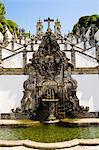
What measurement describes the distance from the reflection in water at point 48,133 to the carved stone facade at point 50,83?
6.63 ft

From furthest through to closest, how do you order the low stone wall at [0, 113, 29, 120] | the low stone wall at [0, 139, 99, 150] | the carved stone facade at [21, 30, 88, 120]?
the carved stone facade at [21, 30, 88, 120]
the low stone wall at [0, 113, 29, 120]
the low stone wall at [0, 139, 99, 150]

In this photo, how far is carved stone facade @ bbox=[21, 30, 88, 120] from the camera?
48.4ft

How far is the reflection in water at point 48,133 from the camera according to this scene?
1024cm

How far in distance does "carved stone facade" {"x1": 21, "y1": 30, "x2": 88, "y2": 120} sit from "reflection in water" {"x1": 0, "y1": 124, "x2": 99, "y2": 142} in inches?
79.6

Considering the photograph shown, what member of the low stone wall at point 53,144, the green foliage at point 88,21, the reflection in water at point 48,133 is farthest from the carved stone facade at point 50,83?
the green foliage at point 88,21

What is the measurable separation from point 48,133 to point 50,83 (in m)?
4.30

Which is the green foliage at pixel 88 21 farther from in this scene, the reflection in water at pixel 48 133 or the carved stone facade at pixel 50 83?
the reflection in water at pixel 48 133

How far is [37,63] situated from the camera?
15023 millimetres

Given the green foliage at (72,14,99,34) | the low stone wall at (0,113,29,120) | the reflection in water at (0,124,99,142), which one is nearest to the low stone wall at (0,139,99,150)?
the reflection in water at (0,124,99,142)

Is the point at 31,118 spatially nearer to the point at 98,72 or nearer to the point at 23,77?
the point at 23,77

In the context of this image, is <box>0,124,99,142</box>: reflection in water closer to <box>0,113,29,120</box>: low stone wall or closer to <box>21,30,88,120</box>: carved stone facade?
<box>0,113,29,120</box>: low stone wall

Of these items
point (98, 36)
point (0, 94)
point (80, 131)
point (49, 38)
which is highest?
point (98, 36)

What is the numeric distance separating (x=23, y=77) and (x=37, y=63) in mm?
1059

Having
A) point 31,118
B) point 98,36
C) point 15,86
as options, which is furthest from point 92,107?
point 98,36
